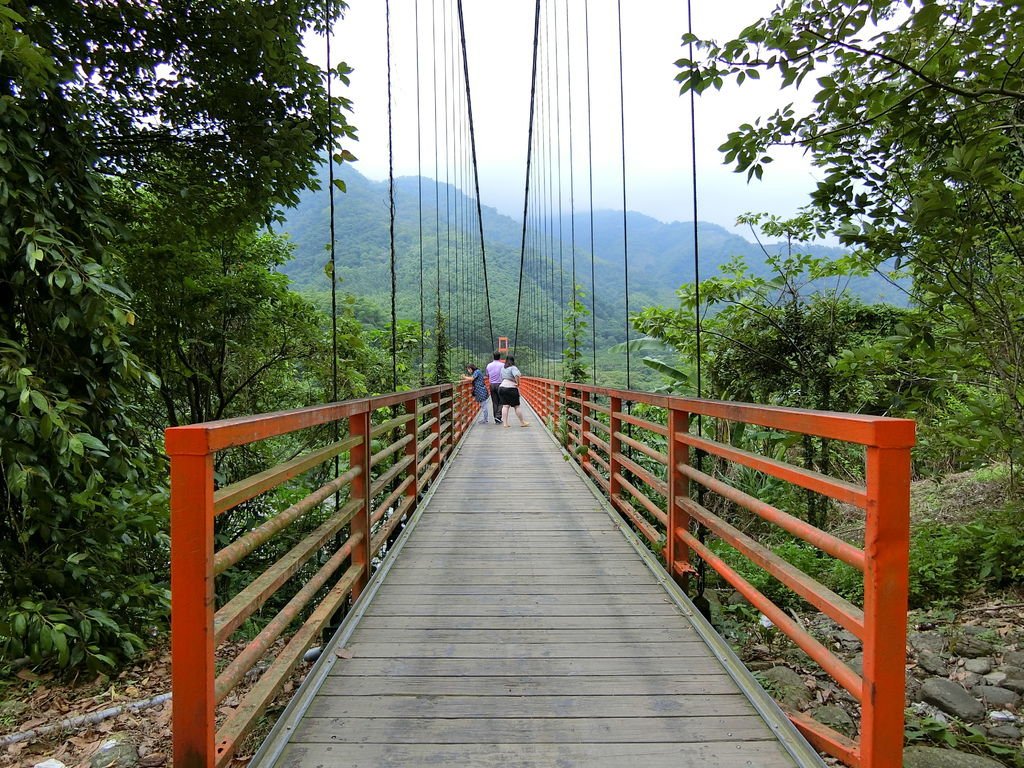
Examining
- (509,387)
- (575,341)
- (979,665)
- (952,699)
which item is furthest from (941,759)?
(575,341)

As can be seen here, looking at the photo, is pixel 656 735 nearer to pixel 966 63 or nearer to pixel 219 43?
pixel 966 63

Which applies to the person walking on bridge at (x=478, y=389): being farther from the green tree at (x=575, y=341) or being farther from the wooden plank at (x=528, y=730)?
the wooden plank at (x=528, y=730)

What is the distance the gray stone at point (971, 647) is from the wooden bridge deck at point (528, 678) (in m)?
1.54

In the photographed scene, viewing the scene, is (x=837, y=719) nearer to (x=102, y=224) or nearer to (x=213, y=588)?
(x=213, y=588)

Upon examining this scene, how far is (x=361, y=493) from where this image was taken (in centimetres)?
245

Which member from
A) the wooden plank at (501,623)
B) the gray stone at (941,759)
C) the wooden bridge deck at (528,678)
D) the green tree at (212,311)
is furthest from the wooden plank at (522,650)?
the green tree at (212,311)

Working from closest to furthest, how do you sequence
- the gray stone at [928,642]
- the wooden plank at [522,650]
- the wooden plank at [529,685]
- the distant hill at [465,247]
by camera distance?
the wooden plank at [529,685], the wooden plank at [522,650], the gray stone at [928,642], the distant hill at [465,247]

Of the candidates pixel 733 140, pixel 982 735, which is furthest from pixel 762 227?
pixel 982 735

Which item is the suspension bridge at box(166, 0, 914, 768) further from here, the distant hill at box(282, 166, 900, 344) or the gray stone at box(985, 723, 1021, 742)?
the distant hill at box(282, 166, 900, 344)

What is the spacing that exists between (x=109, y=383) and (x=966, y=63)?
13.1 feet

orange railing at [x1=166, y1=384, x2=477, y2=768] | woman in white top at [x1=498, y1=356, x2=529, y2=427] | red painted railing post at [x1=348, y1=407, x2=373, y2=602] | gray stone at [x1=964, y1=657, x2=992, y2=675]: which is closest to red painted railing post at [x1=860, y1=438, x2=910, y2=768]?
orange railing at [x1=166, y1=384, x2=477, y2=768]

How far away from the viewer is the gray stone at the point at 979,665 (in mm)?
2568

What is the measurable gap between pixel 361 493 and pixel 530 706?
3.85ft

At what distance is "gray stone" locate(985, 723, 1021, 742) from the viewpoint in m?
2.07
